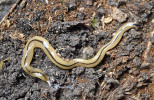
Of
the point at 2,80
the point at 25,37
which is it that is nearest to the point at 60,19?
the point at 25,37

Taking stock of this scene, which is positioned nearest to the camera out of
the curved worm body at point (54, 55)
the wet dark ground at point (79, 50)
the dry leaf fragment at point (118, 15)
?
the wet dark ground at point (79, 50)

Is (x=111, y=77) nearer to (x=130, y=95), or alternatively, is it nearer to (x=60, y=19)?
(x=130, y=95)

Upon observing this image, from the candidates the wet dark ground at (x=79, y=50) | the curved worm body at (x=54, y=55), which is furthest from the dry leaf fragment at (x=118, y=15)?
the curved worm body at (x=54, y=55)

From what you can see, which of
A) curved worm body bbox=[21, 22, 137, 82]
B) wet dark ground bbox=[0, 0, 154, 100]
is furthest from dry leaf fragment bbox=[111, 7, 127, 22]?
curved worm body bbox=[21, 22, 137, 82]

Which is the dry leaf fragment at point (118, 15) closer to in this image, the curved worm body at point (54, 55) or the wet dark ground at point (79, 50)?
the wet dark ground at point (79, 50)

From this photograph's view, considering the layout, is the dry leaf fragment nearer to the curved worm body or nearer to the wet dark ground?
the wet dark ground
